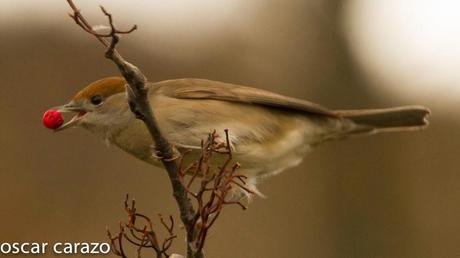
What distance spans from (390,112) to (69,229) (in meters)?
3.35

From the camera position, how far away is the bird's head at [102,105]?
15.4ft

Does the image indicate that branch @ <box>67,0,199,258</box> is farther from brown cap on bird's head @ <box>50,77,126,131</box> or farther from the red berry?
brown cap on bird's head @ <box>50,77,126,131</box>

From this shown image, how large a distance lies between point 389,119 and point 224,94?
846mm

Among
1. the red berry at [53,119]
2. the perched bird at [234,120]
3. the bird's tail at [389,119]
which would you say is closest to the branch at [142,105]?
the perched bird at [234,120]

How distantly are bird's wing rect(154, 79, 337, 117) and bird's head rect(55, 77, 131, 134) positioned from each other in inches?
9.9

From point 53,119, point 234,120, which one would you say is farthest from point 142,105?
point 234,120

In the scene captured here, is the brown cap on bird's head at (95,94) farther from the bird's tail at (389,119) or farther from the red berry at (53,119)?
the bird's tail at (389,119)

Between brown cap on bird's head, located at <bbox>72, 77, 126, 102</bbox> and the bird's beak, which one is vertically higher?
brown cap on bird's head, located at <bbox>72, 77, 126, 102</bbox>

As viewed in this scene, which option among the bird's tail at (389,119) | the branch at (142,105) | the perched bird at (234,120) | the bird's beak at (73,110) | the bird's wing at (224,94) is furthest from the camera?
the bird's tail at (389,119)

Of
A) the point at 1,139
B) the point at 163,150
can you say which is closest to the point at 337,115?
the point at 163,150

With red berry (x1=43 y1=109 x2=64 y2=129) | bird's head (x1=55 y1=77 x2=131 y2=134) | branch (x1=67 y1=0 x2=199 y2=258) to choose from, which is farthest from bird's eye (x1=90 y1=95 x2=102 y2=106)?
branch (x1=67 y1=0 x2=199 y2=258)

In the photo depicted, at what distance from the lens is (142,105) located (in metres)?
3.36

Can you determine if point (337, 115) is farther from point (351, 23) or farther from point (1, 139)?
point (351, 23)

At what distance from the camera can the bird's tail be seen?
525 cm
